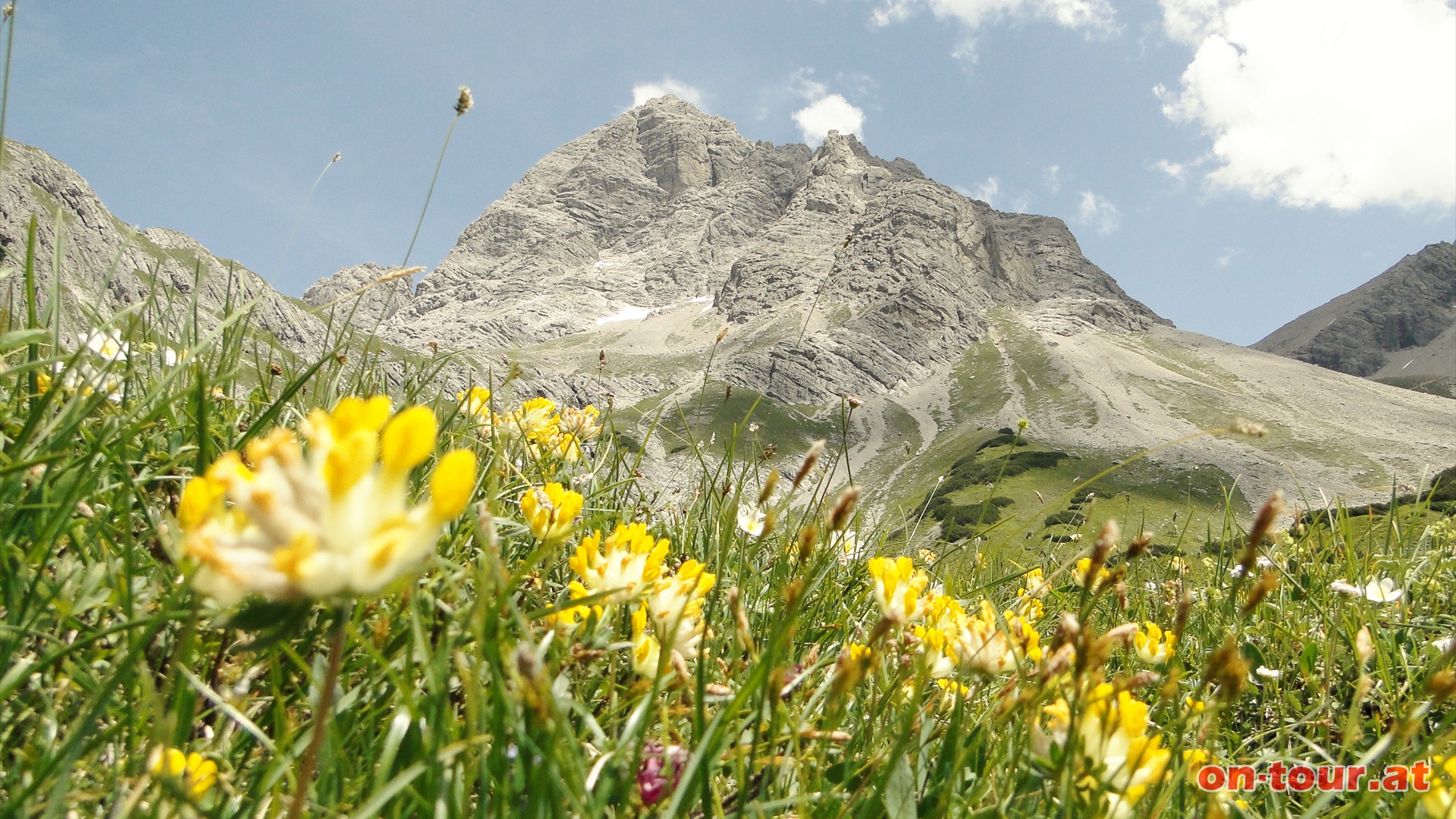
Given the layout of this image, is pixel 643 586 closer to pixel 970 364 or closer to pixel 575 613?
pixel 575 613

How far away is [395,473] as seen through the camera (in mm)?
647

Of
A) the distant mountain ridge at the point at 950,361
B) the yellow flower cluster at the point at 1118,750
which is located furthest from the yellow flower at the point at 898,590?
the distant mountain ridge at the point at 950,361

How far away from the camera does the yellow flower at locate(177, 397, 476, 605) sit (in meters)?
0.58

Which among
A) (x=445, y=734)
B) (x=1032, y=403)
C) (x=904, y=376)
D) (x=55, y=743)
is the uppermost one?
(x=904, y=376)

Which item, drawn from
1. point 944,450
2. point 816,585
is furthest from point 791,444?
point 816,585

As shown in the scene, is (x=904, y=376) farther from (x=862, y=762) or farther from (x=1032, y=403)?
(x=862, y=762)

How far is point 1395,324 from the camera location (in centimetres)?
18888

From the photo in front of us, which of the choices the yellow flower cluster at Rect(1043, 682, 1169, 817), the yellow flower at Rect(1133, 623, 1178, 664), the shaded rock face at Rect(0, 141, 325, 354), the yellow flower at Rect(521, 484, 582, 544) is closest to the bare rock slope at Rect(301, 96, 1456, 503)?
the shaded rock face at Rect(0, 141, 325, 354)

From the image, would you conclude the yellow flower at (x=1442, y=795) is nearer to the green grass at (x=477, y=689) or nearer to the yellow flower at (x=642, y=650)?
the green grass at (x=477, y=689)

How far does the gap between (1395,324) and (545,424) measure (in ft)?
847

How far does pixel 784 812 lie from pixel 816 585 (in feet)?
3.68

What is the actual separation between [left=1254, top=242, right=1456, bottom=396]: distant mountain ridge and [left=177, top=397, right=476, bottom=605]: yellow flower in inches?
9395

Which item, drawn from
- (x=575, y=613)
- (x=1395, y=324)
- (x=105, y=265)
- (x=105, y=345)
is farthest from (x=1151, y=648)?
(x=1395, y=324)

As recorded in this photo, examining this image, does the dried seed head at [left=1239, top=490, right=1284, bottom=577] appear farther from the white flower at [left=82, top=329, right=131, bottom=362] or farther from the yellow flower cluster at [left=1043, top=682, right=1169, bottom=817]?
the white flower at [left=82, top=329, right=131, bottom=362]
